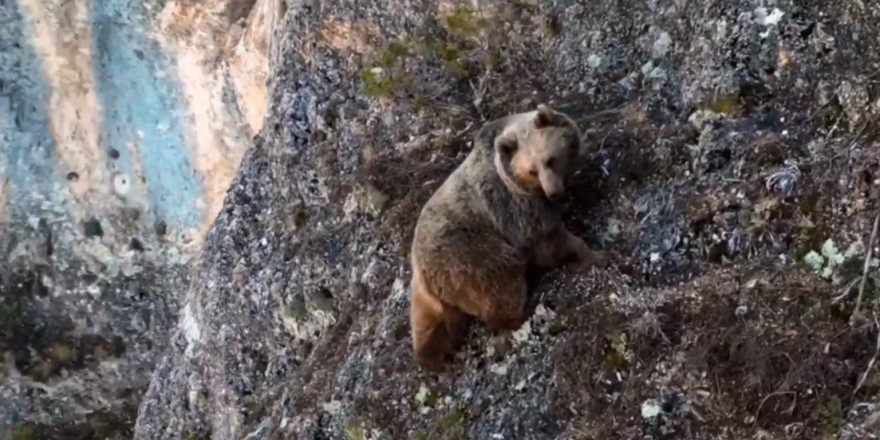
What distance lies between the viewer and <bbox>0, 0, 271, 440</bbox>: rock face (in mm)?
14516

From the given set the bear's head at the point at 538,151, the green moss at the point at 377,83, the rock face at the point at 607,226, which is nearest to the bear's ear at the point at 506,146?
the bear's head at the point at 538,151

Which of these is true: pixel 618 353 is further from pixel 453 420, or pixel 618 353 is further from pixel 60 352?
pixel 60 352

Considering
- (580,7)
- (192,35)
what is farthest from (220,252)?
(192,35)

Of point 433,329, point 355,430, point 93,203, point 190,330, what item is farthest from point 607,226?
point 93,203

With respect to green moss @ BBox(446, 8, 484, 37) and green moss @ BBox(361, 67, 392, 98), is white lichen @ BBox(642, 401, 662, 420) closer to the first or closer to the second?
green moss @ BBox(446, 8, 484, 37)

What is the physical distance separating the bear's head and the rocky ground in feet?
1.39

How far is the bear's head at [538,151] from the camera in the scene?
497 cm

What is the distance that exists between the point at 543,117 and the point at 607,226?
69cm

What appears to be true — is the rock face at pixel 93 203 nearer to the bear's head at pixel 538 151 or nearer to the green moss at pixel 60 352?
the green moss at pixel 60 352

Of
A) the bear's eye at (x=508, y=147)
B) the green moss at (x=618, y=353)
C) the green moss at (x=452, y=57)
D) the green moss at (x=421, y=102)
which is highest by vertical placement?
the bear's eye at (x=508, y=147)

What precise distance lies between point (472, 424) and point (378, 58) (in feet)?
10.4

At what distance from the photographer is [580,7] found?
250 inches

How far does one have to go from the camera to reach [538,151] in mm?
4977

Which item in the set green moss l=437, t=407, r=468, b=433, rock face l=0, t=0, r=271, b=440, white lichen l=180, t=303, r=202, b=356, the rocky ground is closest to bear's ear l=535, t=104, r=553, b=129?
the rocky ground
